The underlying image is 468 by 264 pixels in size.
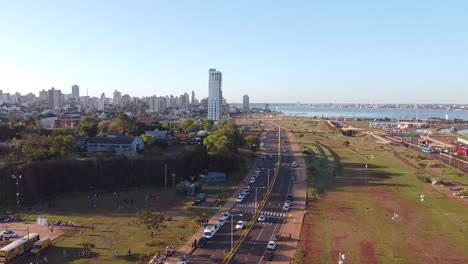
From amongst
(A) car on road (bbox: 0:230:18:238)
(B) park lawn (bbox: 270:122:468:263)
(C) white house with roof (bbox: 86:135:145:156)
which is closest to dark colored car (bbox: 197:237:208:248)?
(B) park lawn (bbox: 270:122:468:263)

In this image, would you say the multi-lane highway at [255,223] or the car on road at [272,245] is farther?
the car on road at [272,245]

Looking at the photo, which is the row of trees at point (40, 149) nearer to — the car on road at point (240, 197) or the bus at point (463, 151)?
the car on road at point (240, 197)

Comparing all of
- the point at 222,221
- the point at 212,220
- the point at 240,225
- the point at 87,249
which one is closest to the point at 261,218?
the point at 240,225

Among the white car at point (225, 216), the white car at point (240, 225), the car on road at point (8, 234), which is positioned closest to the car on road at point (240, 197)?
the white car at point (225, 216)

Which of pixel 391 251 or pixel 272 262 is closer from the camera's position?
pixel 272 262

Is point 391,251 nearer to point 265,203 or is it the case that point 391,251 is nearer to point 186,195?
point 265,203

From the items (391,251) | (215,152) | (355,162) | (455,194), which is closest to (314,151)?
(355,162)
